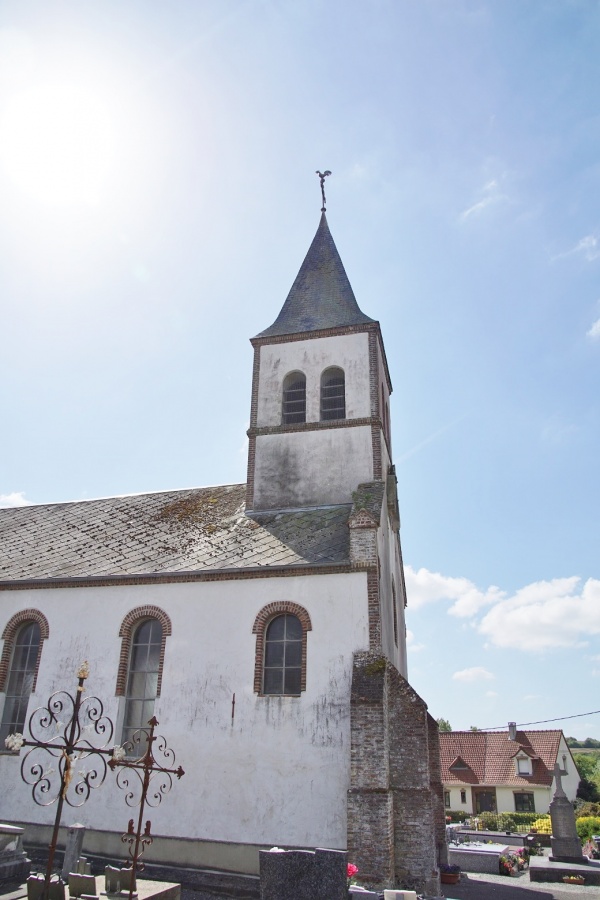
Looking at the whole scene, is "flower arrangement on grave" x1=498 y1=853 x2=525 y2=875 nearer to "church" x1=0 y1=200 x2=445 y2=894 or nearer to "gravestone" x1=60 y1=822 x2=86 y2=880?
"church" x1=0 y1=200 x2=445 y2=894

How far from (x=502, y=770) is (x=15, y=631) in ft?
120

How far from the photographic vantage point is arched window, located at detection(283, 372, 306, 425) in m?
18.8

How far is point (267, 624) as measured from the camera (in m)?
13.7

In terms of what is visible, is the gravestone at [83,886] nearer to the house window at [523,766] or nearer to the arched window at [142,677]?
the arched window at [142,677]

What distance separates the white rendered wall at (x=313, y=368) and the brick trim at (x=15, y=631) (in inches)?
312

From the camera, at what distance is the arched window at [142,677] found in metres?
13.9

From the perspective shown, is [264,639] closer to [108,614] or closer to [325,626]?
[325,626]

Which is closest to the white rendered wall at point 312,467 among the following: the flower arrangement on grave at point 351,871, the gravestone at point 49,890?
the flower arrangement on grave at point 351,871

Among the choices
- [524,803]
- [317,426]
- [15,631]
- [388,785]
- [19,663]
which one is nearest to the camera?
[388,785]

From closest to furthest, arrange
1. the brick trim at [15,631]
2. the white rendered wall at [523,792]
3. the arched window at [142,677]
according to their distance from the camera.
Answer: the arched window at [142,677] < the brick trim at [15,631] < the white rendered wall at [523,792]

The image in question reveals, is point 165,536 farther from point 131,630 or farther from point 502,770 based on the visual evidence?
point 502,770

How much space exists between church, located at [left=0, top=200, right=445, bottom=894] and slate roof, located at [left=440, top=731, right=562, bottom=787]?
28.8m

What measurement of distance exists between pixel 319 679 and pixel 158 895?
559 cm

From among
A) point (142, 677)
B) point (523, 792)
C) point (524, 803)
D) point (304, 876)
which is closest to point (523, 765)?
point (523, 792)
